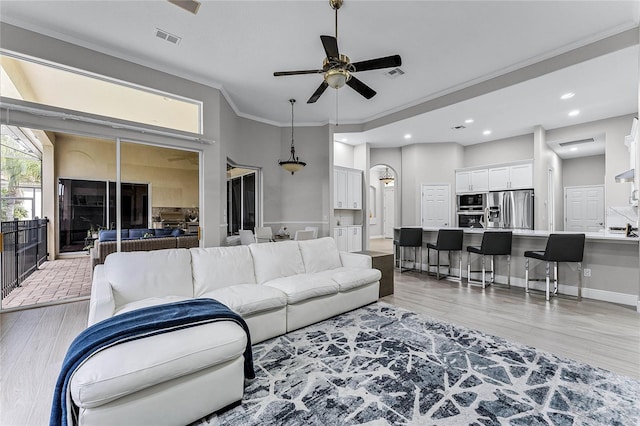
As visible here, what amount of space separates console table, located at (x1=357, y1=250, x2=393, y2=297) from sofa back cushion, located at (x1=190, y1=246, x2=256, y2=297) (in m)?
1.85

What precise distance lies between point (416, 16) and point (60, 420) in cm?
448

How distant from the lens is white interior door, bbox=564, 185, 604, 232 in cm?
780

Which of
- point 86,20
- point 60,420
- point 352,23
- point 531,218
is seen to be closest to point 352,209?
point 531,218

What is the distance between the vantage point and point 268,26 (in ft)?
11.5

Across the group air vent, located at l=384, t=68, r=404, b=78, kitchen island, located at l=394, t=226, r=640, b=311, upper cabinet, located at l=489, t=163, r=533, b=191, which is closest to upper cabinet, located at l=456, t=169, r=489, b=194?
upper cabinet, located at l=489, t=163, r=533, b=191

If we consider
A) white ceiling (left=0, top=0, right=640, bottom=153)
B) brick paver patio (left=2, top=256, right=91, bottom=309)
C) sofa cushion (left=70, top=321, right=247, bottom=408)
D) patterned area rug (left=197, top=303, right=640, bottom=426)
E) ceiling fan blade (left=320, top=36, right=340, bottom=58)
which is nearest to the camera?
sofa cushion (left=70, top=321, right=247, bottom=408)

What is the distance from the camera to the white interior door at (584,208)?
780 centimetres

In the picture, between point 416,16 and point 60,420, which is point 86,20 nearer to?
point 416,16

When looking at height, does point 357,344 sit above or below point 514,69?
below

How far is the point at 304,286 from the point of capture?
3096 mm

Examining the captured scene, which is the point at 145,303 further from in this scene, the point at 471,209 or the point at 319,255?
the point at 471,209

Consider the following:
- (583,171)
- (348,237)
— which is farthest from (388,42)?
(583,171)

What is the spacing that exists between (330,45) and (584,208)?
29.7ft

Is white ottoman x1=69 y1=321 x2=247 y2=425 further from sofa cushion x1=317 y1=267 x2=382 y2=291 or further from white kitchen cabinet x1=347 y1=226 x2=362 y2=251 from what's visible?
white kitchen cabinet x1=347 y1=226 x2=362 y2=251
